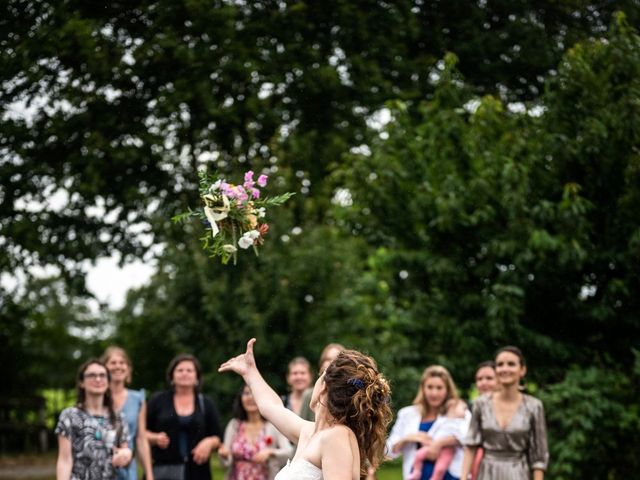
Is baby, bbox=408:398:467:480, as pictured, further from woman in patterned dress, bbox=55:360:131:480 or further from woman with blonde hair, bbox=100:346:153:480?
woman in patterned dress, bbox=55:360:131:480

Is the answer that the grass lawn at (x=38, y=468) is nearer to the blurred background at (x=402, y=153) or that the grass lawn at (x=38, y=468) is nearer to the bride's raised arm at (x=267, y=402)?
the blurred background at (x=402, y=153)

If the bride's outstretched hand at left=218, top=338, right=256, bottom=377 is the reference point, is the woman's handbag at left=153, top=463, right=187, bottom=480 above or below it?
below

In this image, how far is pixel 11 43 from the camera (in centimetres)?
1188

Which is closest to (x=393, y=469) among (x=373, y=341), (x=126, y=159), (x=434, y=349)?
(x=373, y=341)

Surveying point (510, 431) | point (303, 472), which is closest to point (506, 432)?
point (510, 431)

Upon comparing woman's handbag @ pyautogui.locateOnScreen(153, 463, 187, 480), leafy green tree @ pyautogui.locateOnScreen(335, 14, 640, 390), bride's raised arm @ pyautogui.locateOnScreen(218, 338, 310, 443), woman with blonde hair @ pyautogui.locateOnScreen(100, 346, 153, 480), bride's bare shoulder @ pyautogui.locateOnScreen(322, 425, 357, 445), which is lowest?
leafy green tree @ pyautogui.locateOnScreen(335, 14, 640, 390)

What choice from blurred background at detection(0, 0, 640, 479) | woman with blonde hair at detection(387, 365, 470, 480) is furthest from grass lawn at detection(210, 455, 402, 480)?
woman with blonde hair at detection(387, 365, 470, 480)

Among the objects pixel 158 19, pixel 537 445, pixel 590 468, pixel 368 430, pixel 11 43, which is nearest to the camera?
pixel 368 430

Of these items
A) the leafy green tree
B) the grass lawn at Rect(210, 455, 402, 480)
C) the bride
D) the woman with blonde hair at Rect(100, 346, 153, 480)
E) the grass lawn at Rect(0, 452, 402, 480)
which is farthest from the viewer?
the grass lawn at Rect(210, 455, 402, 480)

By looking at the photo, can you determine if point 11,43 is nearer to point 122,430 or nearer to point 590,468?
point 122,430

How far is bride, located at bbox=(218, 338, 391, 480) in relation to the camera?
15.9 ft

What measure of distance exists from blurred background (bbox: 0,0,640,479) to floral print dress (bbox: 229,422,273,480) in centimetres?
352

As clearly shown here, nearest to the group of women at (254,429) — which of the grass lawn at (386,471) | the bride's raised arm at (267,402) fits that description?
the bride's raised arm at (267,402)

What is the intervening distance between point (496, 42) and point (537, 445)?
8037 millimetres
